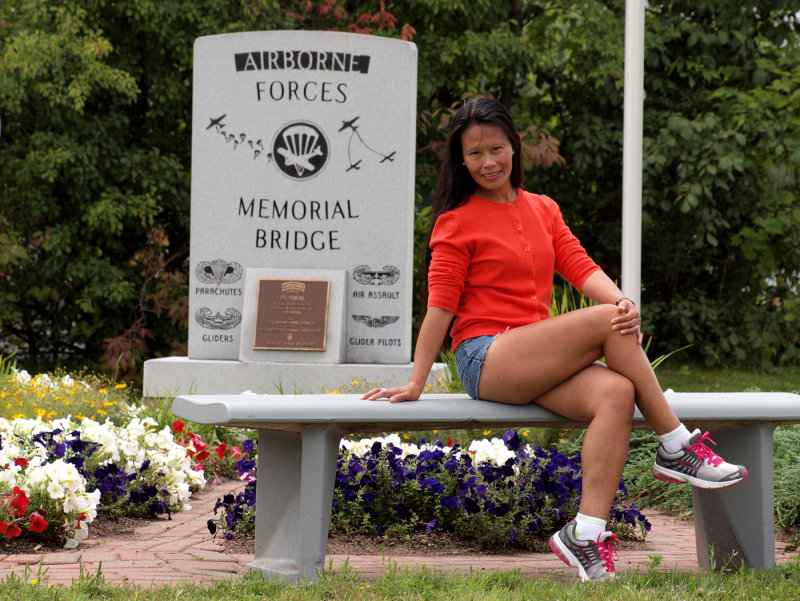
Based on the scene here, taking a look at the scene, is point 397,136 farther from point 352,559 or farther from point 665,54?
point 665,54

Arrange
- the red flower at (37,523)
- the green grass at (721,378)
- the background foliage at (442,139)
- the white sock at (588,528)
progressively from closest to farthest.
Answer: the white sock at (588,528) → the red flower at (37,523) → the green grass at (721,378) → the background foliage at (442,139)

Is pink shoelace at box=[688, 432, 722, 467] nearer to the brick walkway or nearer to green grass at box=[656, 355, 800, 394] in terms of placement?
the brick walkway

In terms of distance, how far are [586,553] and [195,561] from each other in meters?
1.42

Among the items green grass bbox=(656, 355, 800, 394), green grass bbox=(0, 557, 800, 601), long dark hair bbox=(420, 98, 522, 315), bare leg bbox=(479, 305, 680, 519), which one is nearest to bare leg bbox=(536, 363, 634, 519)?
bare leg bbox=(479, 305, 680, 519)

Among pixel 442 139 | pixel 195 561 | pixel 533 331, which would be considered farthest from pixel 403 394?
pixel 442 139

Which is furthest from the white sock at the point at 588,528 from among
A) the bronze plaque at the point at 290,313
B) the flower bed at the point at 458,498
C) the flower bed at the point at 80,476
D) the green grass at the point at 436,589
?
the bronze plaque at the point at 290,313

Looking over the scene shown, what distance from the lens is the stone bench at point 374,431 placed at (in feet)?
10.1

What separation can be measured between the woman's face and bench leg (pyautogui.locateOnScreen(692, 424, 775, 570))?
1.20m

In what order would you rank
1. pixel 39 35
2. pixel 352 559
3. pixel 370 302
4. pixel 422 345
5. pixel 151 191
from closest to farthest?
pixel 422 345 < pixel 352 559 < pixel 370 302 < pixel 39 35 < pixel 151 191

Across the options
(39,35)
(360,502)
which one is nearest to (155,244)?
(39,35)

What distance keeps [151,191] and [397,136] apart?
364 cm

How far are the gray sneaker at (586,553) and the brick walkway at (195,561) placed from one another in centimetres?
31

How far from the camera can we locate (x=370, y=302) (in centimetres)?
721

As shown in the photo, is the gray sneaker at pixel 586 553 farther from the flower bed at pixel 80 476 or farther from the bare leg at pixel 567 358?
the flower bed at pixel 80 476
